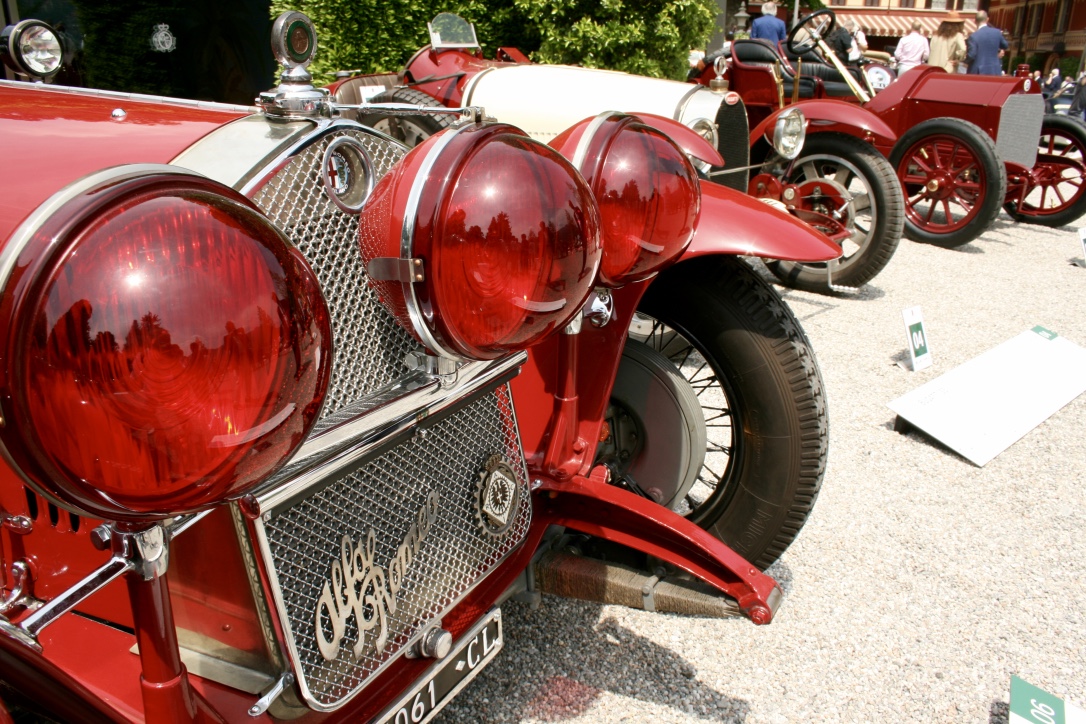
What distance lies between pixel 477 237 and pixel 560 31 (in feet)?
21.6

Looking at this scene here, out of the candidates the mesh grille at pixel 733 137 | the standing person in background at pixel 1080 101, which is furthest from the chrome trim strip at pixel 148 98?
the standing person in background at pixel 1080 101

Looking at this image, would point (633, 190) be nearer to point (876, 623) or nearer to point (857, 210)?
point (876, 623)

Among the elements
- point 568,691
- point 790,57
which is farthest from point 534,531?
point 790,57

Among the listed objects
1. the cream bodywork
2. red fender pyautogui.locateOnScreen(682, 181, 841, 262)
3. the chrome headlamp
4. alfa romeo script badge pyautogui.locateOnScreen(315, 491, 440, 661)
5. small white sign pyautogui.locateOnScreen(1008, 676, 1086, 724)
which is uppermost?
the chrome headlamp

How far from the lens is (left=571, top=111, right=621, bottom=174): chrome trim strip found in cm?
146

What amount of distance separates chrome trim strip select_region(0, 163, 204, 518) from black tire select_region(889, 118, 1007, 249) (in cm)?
606

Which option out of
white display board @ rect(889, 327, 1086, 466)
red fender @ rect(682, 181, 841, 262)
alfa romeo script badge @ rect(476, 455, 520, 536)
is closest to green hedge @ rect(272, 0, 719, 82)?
white display board @ rect(889, 327, 1086, 466)

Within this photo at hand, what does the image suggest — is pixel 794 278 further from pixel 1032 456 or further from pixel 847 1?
pixel 847 1

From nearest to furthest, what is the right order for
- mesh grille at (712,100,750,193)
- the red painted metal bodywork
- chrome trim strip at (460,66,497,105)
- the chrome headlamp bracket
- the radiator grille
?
the chrome headlamp bracket, mesh grille at (712,100,750,193), chrome trim strip at (460,66,497,105), the red painted metal bodywork, the radiator grille

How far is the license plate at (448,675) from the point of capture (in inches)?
52.1

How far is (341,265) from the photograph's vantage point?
4.18 feet

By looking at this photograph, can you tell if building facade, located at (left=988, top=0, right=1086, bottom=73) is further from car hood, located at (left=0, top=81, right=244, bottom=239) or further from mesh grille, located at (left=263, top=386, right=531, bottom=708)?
car hood, located at (left=0, top=81, right=244, bottom=239)

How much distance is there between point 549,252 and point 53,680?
0.79 meters

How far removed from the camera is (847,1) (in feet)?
100
